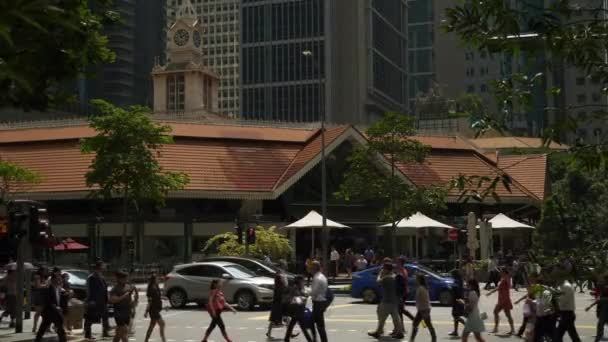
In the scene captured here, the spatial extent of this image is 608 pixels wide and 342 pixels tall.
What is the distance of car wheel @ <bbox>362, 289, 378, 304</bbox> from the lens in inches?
1127

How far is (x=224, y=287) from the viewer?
2702 centimetres

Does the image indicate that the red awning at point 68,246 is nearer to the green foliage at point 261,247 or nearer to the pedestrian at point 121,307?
the green foliage at point 261,247

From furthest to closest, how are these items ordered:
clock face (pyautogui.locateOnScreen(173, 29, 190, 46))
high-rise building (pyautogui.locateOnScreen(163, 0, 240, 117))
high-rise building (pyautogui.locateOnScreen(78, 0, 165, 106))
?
high-rise building (pyautogui.locateOnScreen(163, 0, 240, 117)), high-rise building (pyautogui.locateOnScreen(78, 0, 165, 106)), clock face (pyautogui.locateOnScreen(173, 29, 190, 46))

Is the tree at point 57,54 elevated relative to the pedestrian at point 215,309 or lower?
elevated

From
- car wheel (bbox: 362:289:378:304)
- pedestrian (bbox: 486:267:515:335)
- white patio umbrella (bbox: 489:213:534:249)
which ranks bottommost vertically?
car wheel (bbox: 362:289:378:304)

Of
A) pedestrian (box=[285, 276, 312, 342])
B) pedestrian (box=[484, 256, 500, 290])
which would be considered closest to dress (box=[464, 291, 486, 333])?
pedestrian (box=[285, 276, 312, 342])

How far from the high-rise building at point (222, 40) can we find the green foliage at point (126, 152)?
122266mm

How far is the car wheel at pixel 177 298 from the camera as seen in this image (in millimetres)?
27844

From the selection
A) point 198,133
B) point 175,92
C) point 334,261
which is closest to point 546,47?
point 334,261

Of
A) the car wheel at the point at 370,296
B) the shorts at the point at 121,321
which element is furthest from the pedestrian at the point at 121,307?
the car wheel at the point at 370,296

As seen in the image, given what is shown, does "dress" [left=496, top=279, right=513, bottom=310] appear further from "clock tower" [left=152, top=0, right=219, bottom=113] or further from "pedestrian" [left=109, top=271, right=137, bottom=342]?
"clock tower" [left=152, top=0, right=219, bottom=113]

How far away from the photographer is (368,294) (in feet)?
94.2

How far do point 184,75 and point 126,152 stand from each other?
152 ft

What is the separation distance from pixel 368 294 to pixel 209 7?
144 metres
